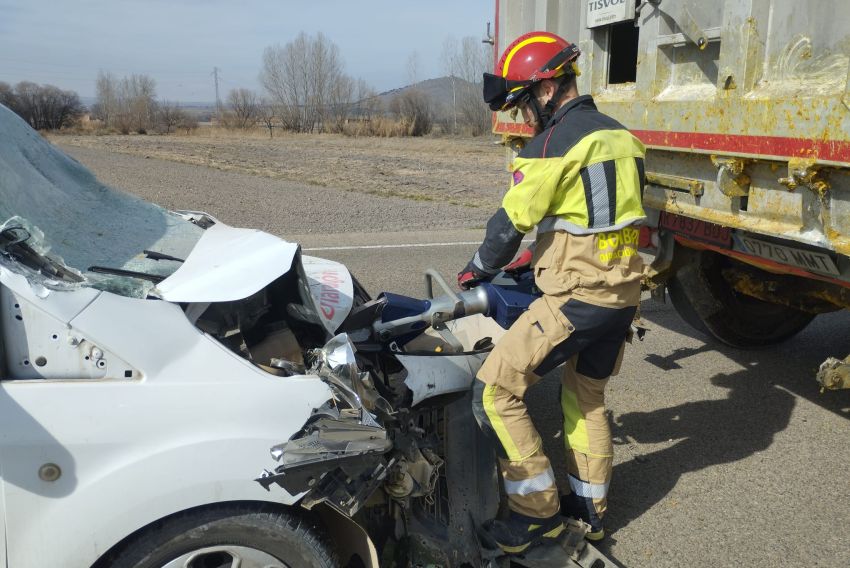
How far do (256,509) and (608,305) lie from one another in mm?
1525

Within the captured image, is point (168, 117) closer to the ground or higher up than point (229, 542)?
higher up

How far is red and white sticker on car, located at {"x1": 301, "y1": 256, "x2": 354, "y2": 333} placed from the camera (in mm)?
2803

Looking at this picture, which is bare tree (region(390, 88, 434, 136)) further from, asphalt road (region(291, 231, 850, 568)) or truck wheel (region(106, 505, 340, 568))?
truck wheel (region(106, 505, 340, 568))

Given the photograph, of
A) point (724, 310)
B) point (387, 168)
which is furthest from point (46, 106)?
point (724, 310)

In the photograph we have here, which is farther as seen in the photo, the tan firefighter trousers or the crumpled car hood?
the tan firefighter trousers

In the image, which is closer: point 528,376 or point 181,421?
point 181,421

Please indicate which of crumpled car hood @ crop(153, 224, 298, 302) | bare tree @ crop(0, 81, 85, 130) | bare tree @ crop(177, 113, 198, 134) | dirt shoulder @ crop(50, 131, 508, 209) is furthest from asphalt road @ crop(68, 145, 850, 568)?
bare tree @ crop(177, 113, 198, 134)

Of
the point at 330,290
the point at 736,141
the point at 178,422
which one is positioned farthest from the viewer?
the point at 736,141

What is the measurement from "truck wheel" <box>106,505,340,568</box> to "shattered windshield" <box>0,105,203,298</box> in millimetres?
749

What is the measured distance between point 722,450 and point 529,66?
2382 millimetres

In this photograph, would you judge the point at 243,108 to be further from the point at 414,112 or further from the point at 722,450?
the point at 722,450

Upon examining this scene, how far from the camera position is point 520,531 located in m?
2.84

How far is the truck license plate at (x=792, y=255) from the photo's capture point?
3.49m

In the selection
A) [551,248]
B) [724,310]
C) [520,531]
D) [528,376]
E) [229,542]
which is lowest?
[520,531]
